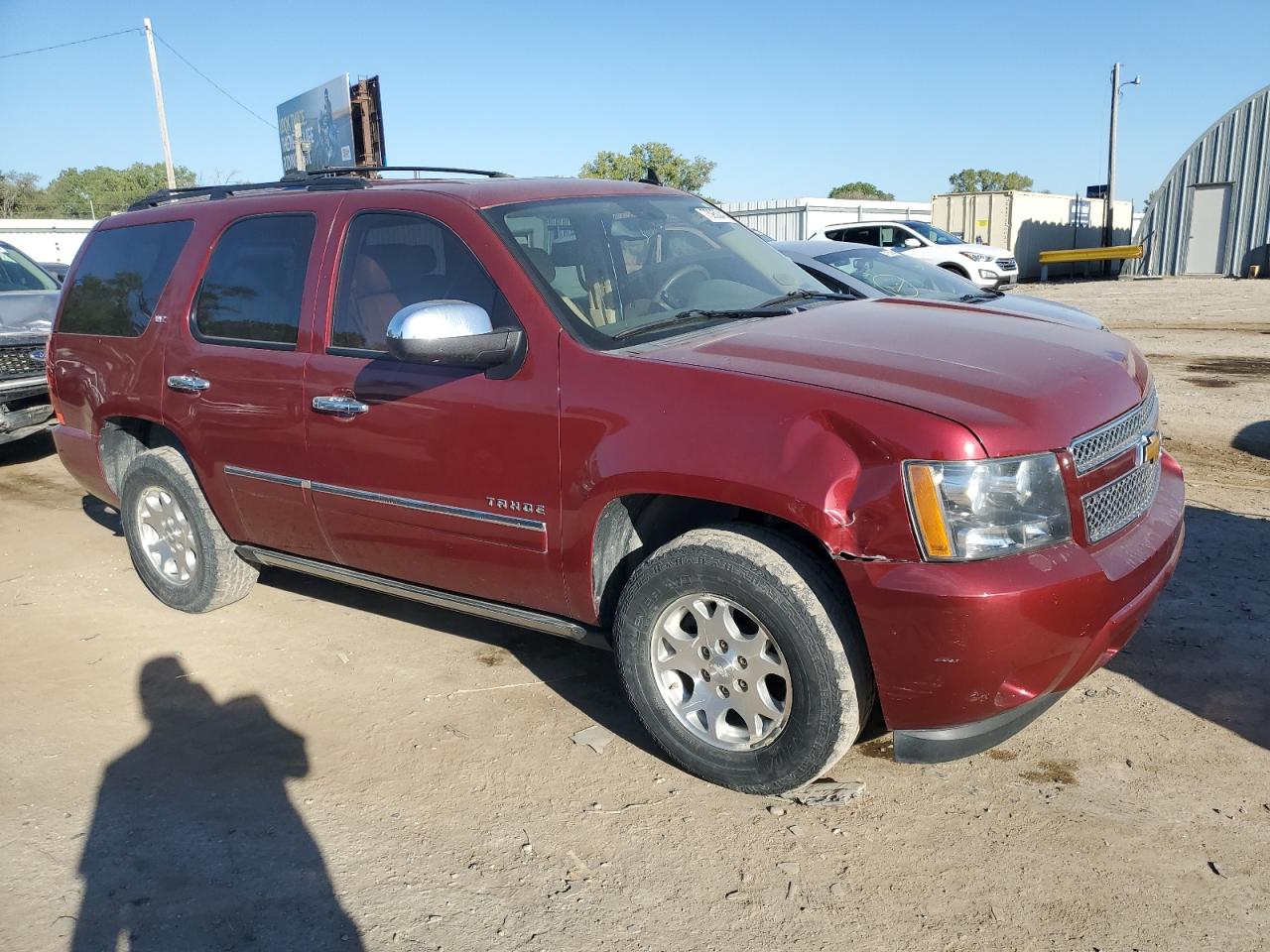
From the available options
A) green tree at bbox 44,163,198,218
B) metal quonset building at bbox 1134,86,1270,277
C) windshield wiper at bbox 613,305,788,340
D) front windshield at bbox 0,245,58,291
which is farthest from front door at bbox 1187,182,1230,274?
green tree at bbox 44,163,198,218

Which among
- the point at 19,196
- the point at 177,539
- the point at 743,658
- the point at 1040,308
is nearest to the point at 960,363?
the point at 743,658

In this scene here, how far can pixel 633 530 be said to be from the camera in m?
3.48

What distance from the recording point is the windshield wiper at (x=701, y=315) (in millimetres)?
3564

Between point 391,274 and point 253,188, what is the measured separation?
1469 millimetres

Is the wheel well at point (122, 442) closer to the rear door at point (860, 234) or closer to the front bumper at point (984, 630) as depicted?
the front bumper at point (984, 630)

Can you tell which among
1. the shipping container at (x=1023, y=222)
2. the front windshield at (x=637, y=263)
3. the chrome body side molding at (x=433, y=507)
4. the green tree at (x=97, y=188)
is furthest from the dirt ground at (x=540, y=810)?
the green tree at (x=97, y=188)

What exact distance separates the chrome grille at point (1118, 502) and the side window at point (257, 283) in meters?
3.04

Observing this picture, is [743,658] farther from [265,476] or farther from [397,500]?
[265,476]

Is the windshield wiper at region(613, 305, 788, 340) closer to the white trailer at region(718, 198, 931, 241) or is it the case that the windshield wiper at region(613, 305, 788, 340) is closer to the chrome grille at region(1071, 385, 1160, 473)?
the chrome grille at region(1071, 385, 1160, 473)

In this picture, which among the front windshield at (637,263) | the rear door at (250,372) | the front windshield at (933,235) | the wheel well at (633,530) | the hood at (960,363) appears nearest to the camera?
the hood at (960,363)

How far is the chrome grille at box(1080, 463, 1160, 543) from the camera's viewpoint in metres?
2.91

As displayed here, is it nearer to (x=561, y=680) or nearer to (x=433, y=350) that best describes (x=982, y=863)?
(x=561, y=680)

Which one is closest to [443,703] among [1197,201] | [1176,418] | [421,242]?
[421,242]

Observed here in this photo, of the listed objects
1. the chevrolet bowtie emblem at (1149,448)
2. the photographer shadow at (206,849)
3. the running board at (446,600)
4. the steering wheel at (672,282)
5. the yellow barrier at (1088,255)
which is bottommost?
the photographer shadow at (206,849)
